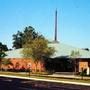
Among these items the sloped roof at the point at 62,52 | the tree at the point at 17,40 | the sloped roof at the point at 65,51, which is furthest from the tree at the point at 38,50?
the tree at the point at 17,40

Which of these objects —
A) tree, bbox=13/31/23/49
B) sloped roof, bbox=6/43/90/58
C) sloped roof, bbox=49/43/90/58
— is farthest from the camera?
tree, bbox=13/31/23/49

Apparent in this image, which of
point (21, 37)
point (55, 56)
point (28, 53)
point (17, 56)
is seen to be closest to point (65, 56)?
point (55, 56)

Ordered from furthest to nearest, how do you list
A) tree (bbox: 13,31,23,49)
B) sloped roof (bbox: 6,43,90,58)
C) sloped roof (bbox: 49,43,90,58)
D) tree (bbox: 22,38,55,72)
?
1. tree (bbox: 13,31,23,49)
2. sloped roof (bbox: 6,43,90,58)
3. sloped roof (bbox: 49,43,90,58)
4. tree (bbox: 22,38,55,72)

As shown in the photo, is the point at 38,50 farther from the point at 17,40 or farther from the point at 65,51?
the point at 17,40

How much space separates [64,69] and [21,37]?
57398 mm

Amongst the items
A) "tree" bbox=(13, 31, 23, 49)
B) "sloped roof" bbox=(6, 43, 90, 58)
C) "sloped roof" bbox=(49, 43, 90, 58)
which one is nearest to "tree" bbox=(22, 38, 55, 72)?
"sloped roof" bbox=(6, 43, 90, 58)

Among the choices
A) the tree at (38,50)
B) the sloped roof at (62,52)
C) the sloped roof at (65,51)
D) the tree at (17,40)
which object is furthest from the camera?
the tree at (17,40)

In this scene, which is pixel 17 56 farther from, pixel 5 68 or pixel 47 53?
pixel 47 53

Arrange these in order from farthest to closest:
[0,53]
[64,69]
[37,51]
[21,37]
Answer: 1. [21,37]
2. [0,53]
3. [64,69]
4. [37,51]

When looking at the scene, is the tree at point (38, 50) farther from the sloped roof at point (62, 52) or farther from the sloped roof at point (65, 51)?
the sloped roof at point (65, 51)

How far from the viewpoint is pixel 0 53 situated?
68438mm

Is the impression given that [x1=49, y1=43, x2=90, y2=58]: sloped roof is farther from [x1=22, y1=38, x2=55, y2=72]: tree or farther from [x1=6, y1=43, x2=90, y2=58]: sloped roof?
[x1=22, y1=38, x2=55, y2=72]: tree

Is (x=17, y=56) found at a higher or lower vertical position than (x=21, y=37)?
lower

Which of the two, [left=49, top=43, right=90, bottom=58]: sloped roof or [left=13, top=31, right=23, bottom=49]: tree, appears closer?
[left=49, top=43, right=90, bottom=58]: sloped roof
